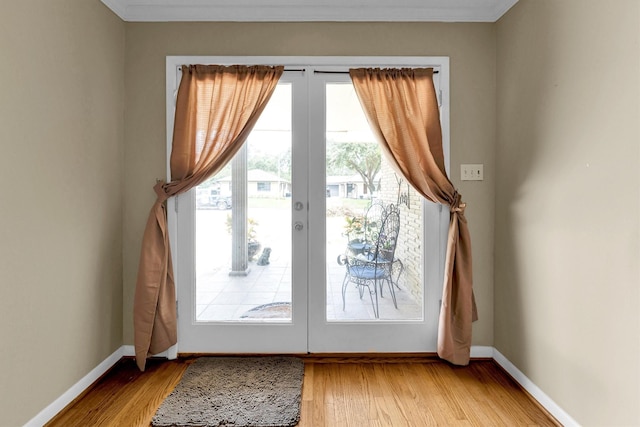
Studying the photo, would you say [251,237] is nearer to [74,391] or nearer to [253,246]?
[253,246]

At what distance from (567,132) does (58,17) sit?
2.88m

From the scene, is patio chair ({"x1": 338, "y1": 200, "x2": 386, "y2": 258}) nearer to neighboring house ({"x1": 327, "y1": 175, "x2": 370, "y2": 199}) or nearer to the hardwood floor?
neighboring house ({"x1": 327, "y1": 175, "x2": 370, "y2": 199})

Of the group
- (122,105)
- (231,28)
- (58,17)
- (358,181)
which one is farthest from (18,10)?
(358,181)

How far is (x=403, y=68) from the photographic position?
8.48 ft

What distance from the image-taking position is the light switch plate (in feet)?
8.64

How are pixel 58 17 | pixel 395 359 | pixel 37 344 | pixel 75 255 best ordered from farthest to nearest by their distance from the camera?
pixel 395 359 → pixel 75 255 → pixel 58 17 → pixel 37 344

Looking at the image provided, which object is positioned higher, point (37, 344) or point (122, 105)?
point (122, 105)

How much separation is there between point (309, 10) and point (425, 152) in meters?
1.33

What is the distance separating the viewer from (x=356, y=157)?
→ 105 inches

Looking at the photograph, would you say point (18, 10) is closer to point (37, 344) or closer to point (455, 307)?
point (37, 344)

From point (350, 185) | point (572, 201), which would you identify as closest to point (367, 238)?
point (350, 185)

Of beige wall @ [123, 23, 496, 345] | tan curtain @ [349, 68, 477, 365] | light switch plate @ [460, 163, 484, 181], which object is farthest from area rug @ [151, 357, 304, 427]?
light switch plate @ [460, 163, 484, 181]

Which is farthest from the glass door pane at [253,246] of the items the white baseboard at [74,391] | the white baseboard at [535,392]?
the white baseboard at [535,392]

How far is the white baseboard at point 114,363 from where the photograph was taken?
1.91 m
